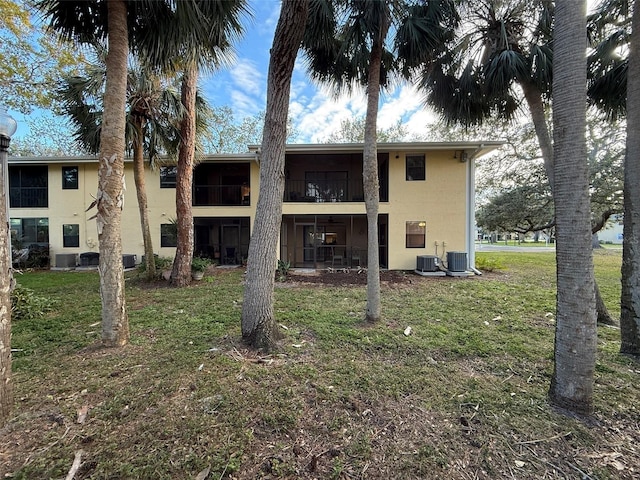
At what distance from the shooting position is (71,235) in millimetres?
13359

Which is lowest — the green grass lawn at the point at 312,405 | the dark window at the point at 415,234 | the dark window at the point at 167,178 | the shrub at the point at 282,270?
the green grass lawn at the point at 312,405

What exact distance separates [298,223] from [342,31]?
→ 8.96 meters

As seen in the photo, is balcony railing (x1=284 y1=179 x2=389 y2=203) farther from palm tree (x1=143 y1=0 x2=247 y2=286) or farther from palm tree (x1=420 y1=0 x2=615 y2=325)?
palm tree (x1=143 y1=0 x2=247 y2=286)

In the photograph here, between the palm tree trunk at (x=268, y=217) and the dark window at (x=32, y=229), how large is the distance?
1568 centimetres

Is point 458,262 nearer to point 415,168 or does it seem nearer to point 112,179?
point 415,168

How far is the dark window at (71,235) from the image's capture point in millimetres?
13305

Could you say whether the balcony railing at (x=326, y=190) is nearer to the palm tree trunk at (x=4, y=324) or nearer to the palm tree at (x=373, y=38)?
the palm tree at (x=373, y=38)

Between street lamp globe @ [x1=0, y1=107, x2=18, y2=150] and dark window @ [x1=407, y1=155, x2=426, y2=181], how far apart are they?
11.4 m

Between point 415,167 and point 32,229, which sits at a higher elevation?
point 415,167

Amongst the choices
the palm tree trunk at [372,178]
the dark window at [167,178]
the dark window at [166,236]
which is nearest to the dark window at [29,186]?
the dark window at [167,178]

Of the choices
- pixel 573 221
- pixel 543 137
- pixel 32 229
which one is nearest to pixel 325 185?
pixel 543 137

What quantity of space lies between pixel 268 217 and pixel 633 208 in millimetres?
4870

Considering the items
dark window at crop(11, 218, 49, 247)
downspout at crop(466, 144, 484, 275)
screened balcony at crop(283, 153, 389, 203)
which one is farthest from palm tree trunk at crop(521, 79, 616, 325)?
dark window at crop(11, 218, 49, 247)

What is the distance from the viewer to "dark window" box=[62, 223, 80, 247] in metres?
13.3
